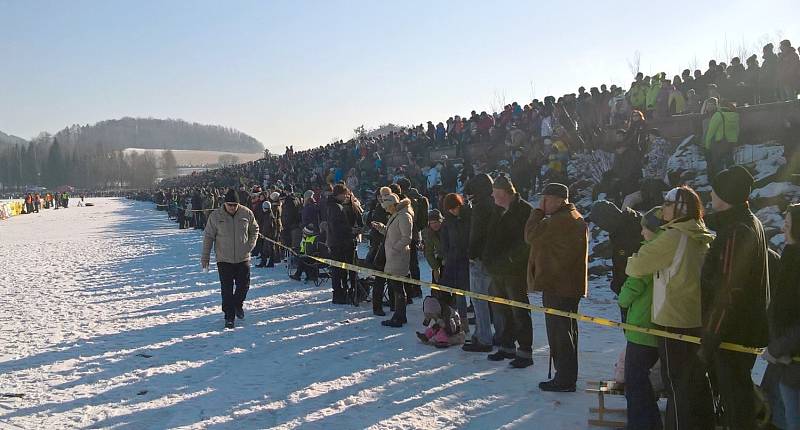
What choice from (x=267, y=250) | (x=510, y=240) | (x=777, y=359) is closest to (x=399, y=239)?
(x=510, y=240)

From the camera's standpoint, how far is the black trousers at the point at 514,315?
6.41 m

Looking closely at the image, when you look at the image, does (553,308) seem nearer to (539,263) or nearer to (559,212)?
(539,263)

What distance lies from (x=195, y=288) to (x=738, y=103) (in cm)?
1286

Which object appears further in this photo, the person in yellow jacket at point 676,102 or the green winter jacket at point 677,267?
the person in yellow jacket at point 676,102

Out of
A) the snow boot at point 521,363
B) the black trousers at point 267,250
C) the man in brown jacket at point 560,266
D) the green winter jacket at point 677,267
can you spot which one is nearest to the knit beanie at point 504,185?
the man in brown jacket at point 560,266

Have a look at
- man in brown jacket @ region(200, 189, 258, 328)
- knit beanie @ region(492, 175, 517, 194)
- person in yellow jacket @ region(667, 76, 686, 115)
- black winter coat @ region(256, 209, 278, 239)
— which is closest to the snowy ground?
man in brown jacket @ region(200, 189, 258, 328)

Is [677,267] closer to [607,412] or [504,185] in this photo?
[607,412]

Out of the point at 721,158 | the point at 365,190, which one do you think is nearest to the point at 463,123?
the point at 365,190

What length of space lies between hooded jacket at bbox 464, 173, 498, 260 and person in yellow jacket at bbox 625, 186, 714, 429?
8.47 feet

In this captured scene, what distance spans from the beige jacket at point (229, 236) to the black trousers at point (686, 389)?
19.3ft

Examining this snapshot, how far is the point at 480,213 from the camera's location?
22.1 feet

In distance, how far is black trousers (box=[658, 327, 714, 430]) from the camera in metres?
4.04

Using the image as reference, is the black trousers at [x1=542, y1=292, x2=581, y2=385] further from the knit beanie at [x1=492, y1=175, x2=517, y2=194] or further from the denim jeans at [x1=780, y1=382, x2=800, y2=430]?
the denim jeans at [x1=780, y1=382, x2=800, y2=430]

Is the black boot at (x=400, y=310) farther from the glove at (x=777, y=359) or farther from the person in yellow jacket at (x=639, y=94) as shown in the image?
the person in yellow jacket at (x=639, y=94)
